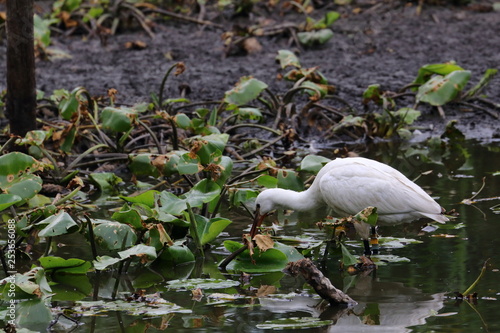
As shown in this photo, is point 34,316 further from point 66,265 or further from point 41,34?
point 41,34

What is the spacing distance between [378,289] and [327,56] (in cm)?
798

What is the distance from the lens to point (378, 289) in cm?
503

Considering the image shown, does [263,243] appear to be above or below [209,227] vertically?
above

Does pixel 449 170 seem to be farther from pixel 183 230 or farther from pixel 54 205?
pixel 54 205

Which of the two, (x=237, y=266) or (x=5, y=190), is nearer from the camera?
(x=237, y=266)

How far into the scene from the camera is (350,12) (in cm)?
1441

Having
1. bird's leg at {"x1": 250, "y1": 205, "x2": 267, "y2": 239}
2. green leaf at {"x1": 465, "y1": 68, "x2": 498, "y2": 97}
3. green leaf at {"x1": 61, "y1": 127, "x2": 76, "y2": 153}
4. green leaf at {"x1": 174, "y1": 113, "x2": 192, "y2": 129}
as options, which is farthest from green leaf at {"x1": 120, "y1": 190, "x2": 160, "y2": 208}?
green leaf at {"x1": 465, "y1": 68, "x2": 498, "y2": 97}

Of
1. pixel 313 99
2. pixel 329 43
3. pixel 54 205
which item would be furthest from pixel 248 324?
pixel 329 43

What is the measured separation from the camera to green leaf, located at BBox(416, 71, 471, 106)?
9.45 m

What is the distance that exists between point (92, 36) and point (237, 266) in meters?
8.93

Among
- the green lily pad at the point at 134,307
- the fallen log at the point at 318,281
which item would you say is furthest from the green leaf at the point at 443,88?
the green lily pad at the point at 134,307

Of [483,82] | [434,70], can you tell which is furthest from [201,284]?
[483,82]

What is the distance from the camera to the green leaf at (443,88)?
31.0 ft

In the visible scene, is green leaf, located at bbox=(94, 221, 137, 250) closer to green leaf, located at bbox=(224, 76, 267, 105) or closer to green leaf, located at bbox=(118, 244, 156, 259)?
green leaf, located at bbox=(118, 244, 156, 259)
